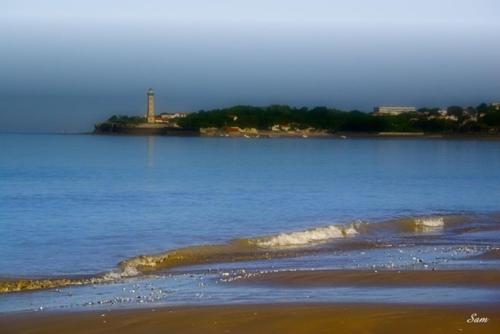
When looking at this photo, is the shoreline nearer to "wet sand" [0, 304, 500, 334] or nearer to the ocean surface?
the ocean surface

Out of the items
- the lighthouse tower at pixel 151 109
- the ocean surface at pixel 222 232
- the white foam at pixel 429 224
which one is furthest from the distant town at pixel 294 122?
the white foam at pixel 429 224

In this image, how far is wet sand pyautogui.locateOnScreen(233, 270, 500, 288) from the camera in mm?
14656

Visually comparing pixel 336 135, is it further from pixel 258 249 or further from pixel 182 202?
pixel 258 249

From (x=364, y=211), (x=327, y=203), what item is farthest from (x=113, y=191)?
(x=364, y=211)

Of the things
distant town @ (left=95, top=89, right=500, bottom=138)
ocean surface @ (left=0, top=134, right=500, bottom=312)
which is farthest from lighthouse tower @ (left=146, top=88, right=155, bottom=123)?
ocean surface @ (left=0, top=134, right=500, bottom=312)

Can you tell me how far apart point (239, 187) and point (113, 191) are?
242 inches

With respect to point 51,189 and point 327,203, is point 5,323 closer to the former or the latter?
point 327,203

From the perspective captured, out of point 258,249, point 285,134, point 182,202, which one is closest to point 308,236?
point 258,249

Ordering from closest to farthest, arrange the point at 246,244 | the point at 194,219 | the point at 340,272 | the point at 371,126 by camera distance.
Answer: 1. the point at 340,272
2. the point at 246,244
3. the point at 194,219
4. the point at 371,126

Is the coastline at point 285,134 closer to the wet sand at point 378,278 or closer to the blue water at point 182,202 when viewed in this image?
the blue water at point 182,202

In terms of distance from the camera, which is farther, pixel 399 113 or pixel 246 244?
pixel 399 113

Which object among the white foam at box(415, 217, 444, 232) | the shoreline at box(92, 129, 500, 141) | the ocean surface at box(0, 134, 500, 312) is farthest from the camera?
the shoreline at box(92, 129, 500, 141)

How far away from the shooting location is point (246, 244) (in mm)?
22203

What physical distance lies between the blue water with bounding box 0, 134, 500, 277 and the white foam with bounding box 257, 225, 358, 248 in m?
1.15
